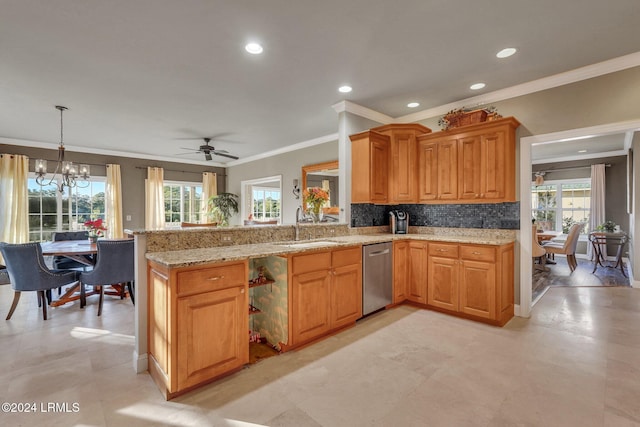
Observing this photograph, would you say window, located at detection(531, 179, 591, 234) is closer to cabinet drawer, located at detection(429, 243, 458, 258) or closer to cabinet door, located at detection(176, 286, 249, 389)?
cabinet drawer, located at detection(429, 243, 458, 258)

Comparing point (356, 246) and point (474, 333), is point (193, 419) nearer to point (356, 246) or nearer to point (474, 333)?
point (356, 246)

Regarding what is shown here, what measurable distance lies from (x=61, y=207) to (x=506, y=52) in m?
8.16

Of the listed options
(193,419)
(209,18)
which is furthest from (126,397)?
(209,18)

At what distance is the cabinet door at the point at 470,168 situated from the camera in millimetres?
3494

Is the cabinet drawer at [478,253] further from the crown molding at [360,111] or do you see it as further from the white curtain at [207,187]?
the white curtain at [207,187]

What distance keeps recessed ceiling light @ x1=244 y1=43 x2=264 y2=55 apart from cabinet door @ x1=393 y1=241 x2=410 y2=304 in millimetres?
2603

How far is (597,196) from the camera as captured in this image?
23.6ft

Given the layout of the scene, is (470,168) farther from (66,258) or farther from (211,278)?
(66,258)

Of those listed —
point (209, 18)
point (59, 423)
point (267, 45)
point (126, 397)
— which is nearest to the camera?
point (59, 423)

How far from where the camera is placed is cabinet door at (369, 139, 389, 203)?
3848 mm

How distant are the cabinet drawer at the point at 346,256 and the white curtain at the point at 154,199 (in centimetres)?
592

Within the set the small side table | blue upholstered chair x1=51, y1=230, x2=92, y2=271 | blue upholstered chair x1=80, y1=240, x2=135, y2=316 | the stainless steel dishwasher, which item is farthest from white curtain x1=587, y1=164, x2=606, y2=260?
blue upholstered chair x1=51, y1=230, x2=92, y2=271

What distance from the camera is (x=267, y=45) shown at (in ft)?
8.37

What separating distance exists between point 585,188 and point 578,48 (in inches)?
271
